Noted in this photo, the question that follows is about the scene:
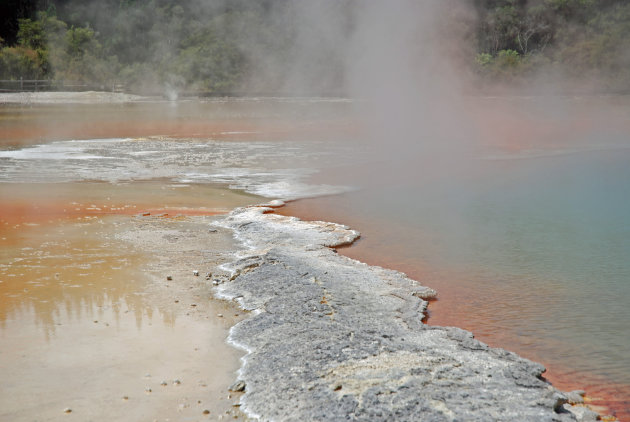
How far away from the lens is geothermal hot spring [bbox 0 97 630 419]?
9.08 feet

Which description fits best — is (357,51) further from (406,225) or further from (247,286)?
(247,286)

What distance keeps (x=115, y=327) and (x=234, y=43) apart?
22.2 m

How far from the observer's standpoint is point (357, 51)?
521 inches

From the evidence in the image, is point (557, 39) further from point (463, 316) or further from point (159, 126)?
point (463, 316)

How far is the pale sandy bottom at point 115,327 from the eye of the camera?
6.77 ft

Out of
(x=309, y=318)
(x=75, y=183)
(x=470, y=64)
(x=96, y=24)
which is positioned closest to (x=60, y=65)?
(x=96, y=24)

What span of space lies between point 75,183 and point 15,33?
28.1 meters

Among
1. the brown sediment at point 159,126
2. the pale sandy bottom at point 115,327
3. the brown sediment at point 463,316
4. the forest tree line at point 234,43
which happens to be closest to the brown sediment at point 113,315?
the pale sandy bottom at point 115,327

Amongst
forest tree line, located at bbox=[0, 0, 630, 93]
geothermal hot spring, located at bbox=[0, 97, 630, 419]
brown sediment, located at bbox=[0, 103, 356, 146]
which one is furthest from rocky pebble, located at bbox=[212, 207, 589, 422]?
forest tree line, located at bbox=[0, 0, 630, 93]

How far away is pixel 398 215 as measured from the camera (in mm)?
4918

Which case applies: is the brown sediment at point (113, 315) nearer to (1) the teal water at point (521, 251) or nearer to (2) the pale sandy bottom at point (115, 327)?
(2) the pale sandy bottom at point (115, 327)

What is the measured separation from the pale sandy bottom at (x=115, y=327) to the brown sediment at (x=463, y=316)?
2.50ft

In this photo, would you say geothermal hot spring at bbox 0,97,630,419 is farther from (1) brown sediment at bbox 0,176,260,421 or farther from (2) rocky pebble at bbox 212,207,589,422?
(2) rocky pebble at bbox 212,207,589,422

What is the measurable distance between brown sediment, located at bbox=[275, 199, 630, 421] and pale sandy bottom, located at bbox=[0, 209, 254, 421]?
29.9 inches
